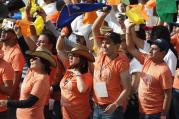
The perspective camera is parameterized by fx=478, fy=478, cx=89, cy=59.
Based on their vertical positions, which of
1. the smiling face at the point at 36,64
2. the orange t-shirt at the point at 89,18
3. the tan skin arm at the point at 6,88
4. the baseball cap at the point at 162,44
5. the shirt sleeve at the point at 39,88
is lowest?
the tan skin arm at the point at 6,88

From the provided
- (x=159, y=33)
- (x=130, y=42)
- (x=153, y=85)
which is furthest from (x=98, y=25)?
(x=153, y=85)

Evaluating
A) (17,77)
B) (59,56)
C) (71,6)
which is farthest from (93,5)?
(17,77)

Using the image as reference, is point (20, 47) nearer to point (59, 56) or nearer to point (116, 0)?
point (59, 56)

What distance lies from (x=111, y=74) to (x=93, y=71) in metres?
0.47

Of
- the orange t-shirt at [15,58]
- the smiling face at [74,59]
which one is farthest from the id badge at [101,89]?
the orange t-shirt at [15,58]

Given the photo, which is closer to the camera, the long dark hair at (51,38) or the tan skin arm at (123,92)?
the tan skin arm at (123,92)

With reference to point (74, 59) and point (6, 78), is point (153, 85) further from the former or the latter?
point (6, 78)

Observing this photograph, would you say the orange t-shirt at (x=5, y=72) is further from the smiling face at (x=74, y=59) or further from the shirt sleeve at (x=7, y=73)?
the smiling face at (x=74, y=59)

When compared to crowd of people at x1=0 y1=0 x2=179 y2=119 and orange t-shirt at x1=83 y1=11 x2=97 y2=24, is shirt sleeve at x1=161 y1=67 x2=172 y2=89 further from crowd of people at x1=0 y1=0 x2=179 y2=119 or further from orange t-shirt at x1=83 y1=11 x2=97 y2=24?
orange t-shirt at x1=83 y1=11 x2=97 y2=24

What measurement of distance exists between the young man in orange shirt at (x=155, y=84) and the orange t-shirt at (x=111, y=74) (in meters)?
0.24

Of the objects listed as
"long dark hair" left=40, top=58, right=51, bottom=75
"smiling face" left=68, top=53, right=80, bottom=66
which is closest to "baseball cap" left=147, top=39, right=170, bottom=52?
"smiling face" left=68, top=53, right=80, bottom=66

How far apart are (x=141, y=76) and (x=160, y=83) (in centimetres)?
26

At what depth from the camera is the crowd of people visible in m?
5.03

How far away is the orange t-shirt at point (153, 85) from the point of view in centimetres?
503
